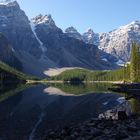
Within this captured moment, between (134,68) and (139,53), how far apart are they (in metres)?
6.81

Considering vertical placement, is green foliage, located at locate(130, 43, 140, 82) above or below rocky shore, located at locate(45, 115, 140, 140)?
above

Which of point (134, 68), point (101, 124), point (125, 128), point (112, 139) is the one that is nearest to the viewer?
point (112, 139)

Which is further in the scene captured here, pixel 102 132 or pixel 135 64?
pixel 135 64

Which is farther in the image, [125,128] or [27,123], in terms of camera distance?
[27,123]

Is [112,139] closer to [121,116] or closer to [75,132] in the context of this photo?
[75,132]

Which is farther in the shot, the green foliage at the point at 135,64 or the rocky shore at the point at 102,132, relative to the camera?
the green foliage at the point at 135,64

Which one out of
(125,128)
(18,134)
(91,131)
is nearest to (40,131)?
(18,134)

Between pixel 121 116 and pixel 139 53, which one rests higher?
pixel 139 53

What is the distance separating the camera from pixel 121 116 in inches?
2088

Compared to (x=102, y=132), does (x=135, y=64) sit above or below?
above

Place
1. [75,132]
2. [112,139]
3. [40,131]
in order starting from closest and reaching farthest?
[112,139], [75,132], [40,131]

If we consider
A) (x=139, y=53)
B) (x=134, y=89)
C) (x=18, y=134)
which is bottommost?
(x=18, y=134)

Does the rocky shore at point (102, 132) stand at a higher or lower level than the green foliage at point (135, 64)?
lower

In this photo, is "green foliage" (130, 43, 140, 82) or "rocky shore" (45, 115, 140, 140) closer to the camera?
"rocky shore" (45, 115, 140, 140)
